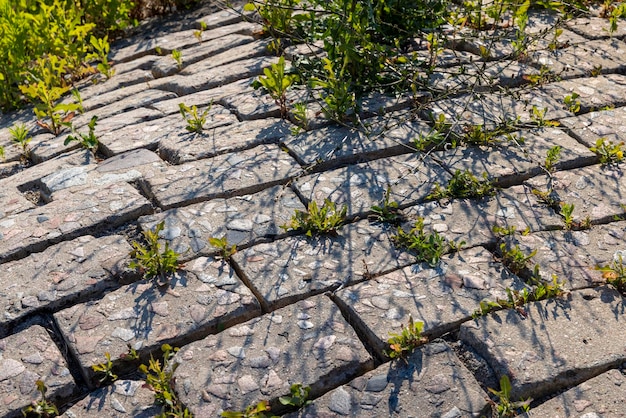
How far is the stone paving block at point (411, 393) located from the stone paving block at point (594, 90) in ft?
6.96

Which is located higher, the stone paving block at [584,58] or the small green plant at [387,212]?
the small green plant at [387,212]

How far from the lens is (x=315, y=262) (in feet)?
8.98

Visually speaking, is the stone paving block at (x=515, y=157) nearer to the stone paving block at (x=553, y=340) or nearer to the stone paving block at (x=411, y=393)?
the stone paving block at (x=553, y=340)

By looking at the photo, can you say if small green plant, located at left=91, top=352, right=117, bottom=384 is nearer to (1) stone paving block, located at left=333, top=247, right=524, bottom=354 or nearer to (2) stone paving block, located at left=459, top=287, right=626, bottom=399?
(1) stone paving block, located at left=333, top=247, right=524, bottom=354

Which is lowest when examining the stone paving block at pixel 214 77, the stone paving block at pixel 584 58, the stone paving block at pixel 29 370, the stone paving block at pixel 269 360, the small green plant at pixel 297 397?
the stone paving block at pixel 214 77

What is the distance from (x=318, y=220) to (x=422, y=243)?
42 cm

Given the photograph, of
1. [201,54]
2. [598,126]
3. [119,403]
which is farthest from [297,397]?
[201,54]

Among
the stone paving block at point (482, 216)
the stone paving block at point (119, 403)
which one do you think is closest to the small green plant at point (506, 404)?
the stone paving block at point (482, 216)

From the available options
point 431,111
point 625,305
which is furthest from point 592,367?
point 431,111

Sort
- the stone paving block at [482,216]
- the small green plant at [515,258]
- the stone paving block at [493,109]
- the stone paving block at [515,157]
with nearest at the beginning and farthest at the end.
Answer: the small green plant at [515,258] < the stone paving block at [482,216] < the stone paving block at [515,157] < the stone paving block at [493,109]

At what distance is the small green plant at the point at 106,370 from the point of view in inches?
90.4

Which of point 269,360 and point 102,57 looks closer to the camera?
point 269,360

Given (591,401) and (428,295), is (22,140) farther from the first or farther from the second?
(591,401)

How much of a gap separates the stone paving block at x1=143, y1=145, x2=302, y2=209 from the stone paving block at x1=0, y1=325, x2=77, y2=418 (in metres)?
0.86
